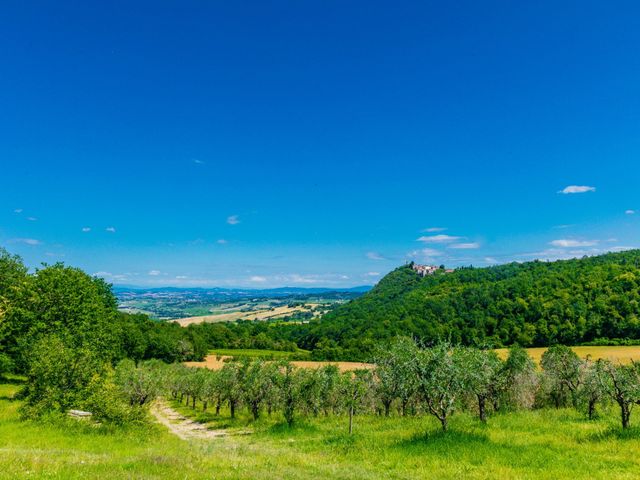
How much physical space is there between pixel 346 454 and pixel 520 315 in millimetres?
151330

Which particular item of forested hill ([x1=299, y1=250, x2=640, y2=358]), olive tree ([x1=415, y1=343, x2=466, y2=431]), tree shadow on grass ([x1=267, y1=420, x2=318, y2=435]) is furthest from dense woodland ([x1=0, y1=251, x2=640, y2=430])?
forested hill ([x1=299, y1=250, x2=640, y2=358])

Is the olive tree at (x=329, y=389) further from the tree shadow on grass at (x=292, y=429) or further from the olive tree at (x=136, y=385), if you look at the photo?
the olive tree at (x=136, y=385)

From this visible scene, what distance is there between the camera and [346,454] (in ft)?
85.1

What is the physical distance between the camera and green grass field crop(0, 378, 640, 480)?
1541cm

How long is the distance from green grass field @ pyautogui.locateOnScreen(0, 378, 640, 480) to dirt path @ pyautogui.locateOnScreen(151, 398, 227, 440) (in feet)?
47.8

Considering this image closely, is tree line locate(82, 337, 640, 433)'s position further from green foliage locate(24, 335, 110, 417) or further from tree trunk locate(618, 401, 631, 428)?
green foliage locate(24, 335, 110, 417)

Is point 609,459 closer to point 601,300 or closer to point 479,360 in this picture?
point 479,360

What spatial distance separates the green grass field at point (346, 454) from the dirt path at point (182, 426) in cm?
1458

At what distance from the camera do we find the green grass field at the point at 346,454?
15.4 m

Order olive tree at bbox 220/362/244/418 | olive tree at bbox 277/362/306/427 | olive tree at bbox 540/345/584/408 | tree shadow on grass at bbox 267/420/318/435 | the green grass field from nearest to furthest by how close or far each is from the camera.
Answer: the green grass field
tree shadow on grass at bbox 267/420/318/435
olive tree at bbox 277/362/306/427
olive tree at bbox 540/345/584/408
olive tree at bbox 220/362/244/418

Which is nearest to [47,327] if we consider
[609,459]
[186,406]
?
[186,406]

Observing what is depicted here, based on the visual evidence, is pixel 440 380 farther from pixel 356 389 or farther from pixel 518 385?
pixel 518 385

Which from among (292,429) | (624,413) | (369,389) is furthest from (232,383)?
(624,413)

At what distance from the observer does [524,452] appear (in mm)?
22969
